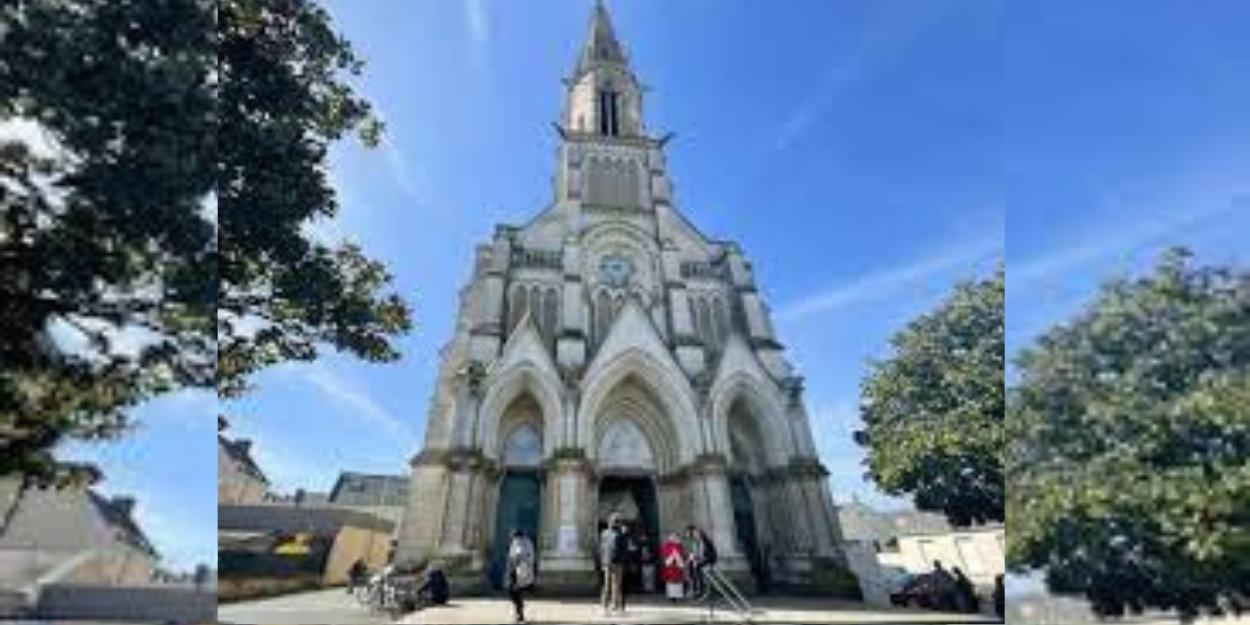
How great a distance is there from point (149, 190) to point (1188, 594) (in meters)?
12.1

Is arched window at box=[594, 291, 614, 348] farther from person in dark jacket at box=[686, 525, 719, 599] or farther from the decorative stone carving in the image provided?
person in dark jacket at box=[686, 525, 719, 599]

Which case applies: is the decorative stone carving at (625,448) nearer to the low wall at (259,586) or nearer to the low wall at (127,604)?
the low wall at (259,586)

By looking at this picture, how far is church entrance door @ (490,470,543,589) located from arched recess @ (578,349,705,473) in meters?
2.17

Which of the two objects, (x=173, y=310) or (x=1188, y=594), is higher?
(x=173, y=310)

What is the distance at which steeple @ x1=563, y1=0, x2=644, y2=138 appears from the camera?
35094 millimetres

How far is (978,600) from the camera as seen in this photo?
74.4 feet

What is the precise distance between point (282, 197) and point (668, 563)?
10066mm

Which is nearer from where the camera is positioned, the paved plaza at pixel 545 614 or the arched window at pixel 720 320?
the paved plaza at pixel 545 614

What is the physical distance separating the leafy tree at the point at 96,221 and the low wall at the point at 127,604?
1.10m

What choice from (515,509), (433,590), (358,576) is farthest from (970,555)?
(433,590)

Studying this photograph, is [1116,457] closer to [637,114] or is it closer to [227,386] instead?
[227,386]

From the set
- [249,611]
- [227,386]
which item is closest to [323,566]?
[249,611]

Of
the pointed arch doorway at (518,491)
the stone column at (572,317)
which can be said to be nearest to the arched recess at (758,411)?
the stone column at (572,317)

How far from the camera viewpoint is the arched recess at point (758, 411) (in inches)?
966
